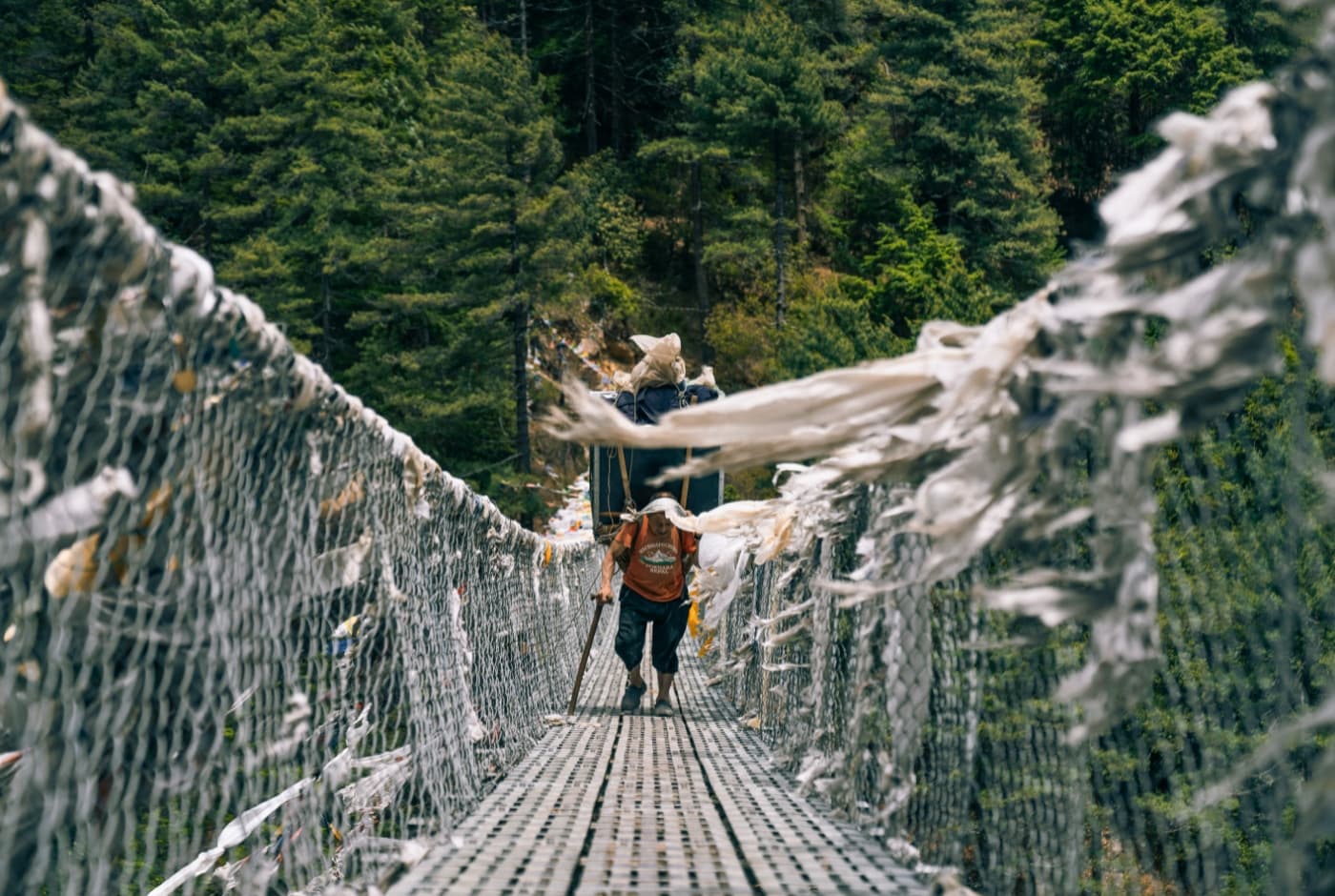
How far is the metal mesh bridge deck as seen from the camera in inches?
91.7

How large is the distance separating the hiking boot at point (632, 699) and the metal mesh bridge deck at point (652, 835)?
1.21 m

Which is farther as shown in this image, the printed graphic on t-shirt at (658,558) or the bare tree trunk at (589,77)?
the bare tree trunk at (589,77)

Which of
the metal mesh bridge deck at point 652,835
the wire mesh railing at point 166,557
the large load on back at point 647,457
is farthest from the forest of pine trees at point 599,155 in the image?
the wire mesh railing at point 166,557

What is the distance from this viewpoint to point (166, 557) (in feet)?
5.58

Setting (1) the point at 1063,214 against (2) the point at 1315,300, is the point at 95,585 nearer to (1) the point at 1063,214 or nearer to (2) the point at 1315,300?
(2) the point at 1315,300

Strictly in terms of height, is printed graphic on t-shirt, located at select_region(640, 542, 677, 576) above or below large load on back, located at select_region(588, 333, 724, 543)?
below

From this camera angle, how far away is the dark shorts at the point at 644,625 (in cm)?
597

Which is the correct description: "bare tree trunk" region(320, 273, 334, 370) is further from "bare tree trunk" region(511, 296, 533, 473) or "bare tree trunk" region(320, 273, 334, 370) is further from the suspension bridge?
the suspension bridge

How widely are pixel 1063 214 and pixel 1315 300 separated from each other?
116 ft

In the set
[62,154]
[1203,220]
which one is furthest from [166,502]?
[1203,220]

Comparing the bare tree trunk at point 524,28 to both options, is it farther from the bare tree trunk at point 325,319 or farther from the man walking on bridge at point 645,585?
the man walking on bridge at point 645,585

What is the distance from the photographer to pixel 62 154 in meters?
1.29

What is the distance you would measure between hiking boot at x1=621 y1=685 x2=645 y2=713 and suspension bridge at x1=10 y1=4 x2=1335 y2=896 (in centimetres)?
240

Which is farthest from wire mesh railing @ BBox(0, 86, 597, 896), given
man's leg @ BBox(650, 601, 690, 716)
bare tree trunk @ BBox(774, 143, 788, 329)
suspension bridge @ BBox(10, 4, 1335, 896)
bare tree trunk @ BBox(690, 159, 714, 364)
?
bare tree trunk @ BBox(774, 143, 788, 329)
